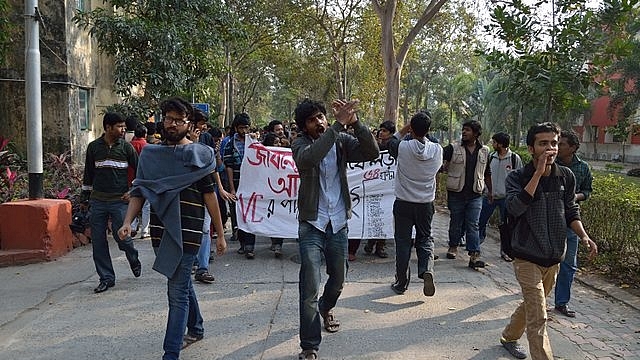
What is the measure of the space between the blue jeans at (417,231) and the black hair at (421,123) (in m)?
0.69

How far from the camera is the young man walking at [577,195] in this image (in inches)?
184

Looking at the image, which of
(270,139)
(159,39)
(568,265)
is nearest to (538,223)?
(568,265)

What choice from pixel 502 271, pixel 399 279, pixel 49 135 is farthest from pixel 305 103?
pixel 49 135

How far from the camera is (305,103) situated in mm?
3863

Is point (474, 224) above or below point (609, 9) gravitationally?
below

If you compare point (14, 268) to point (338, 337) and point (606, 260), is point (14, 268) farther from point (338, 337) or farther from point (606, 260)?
point (606, 260)

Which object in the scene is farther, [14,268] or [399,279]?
[14,268]

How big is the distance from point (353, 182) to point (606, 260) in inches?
127

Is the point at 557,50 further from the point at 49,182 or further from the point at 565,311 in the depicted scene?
the point at 49,182

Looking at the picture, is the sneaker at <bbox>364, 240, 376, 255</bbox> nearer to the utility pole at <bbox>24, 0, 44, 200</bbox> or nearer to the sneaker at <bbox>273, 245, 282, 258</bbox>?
the sneaker at <bbox>273, 245, 282, 258</bbox>

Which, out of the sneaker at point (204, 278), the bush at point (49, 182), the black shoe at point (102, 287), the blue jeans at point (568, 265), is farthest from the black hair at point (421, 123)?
the bush at point (49, 182)

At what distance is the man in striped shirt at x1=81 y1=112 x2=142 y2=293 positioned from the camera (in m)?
5.39

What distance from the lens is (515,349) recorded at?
3994mm

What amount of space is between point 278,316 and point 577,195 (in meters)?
2.86
